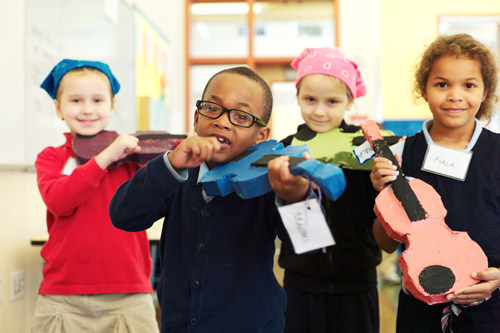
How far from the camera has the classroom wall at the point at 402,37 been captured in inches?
264

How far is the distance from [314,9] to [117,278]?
562 centimetres

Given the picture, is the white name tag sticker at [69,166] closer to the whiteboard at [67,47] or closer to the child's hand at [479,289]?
the whiteboard at [67,47]

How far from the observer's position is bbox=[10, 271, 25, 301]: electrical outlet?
2338 mm

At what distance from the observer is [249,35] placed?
650 cm

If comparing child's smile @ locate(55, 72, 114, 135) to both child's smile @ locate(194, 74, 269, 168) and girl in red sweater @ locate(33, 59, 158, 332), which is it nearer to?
girl in red sweater @ locate(33, 59, 158, 332)

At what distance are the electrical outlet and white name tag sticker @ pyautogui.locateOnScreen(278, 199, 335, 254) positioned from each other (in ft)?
6.37

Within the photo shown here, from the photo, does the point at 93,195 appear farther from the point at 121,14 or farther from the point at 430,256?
the point at 121,14

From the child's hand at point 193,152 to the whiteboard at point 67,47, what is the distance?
135 centimetres

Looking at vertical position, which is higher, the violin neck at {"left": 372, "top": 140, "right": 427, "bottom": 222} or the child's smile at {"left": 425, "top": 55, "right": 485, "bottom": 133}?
the child's smile at {"left": 425, "top": 55, "right": 485, "bottom": 133}

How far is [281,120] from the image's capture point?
6.13m

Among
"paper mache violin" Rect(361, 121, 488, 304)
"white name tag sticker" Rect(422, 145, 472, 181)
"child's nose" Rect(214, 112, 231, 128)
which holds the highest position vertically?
"child's nose" Rect(214, 112, 231, 128)

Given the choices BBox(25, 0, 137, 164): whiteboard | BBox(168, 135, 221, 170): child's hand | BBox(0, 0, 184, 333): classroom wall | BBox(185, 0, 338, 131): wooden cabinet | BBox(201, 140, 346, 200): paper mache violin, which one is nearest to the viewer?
BBox(201, 140, 346, 200): paper mache violin

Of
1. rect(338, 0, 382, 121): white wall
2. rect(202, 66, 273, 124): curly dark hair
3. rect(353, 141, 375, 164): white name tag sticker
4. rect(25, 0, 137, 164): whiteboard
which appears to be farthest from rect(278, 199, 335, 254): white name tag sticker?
rect(338, 0, 382, 121): white wall

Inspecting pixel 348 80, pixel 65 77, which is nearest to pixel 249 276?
pixel 348 80
